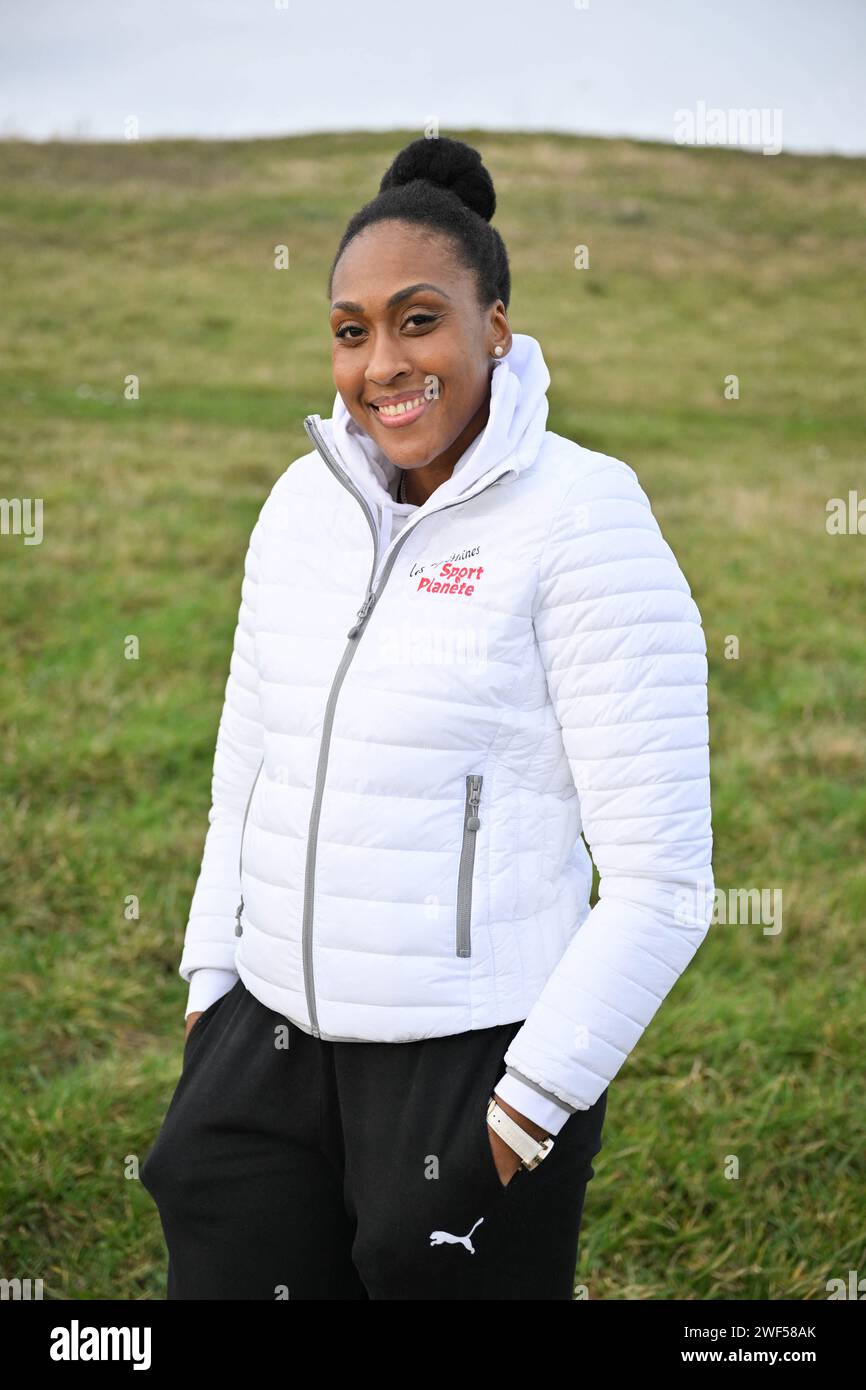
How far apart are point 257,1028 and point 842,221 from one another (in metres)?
28.7

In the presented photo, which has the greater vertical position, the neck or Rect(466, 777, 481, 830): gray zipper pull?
the neck

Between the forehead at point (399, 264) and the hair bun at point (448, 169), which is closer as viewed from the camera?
the forehead at point (399, 264)

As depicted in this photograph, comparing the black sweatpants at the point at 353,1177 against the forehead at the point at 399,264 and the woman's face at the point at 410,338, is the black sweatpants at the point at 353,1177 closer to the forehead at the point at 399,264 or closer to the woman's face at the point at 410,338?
the woman's face at the point at 410,338

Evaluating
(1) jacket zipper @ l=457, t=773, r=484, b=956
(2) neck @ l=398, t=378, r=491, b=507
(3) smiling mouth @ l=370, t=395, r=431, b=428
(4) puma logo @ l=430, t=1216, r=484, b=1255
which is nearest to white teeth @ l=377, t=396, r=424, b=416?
(3) smiling mouth @ l=370, t=395, r=431, b=428

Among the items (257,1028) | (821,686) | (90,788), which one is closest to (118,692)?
(90,788)

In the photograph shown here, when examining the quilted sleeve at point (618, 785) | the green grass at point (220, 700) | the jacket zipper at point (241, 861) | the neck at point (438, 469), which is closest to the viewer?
the quilted sleeve at point (618, 785)

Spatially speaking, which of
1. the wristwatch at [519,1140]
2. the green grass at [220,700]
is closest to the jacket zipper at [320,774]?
the wristwatch at [519,1140]

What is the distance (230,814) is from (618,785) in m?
0.95

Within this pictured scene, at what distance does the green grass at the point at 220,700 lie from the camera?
140 inches

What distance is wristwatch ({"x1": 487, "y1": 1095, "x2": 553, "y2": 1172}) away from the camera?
195 centimetres

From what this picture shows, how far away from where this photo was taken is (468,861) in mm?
2006

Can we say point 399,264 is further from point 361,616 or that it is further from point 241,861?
point 241,861

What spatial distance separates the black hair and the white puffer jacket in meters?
0.18

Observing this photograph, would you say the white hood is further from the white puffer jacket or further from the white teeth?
the white teeth
